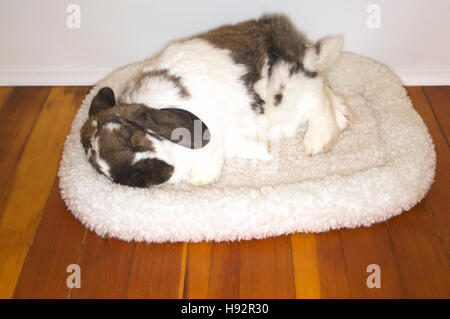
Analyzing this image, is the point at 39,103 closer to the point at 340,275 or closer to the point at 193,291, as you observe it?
the point at 193,291

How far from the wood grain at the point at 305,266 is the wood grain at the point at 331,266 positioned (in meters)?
0.02

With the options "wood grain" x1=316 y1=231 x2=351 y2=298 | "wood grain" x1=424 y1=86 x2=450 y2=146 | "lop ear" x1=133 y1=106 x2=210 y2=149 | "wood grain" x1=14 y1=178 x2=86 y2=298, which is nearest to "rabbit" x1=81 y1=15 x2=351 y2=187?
"lop ear" x1=133 y1=106 x2=210 y2=149

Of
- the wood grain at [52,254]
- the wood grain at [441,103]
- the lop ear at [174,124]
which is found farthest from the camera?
the wood grain at [441,103]

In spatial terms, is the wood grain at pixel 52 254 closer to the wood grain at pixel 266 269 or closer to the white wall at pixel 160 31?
the wood grain at pixel 266 269

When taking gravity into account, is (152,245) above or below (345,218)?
below

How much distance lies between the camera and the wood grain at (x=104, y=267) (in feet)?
6.98

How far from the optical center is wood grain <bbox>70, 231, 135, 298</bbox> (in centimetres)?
213

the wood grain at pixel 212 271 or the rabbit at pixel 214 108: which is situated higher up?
the rabbit at pixel 214 108

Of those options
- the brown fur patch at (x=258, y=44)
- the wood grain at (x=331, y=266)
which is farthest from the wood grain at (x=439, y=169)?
the brown fur patch at (x=258, y=44)

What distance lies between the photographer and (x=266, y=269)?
85.0 inches

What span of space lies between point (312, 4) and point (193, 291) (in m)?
2.02

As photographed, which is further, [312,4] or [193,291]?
[312,4]

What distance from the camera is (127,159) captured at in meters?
2.06
